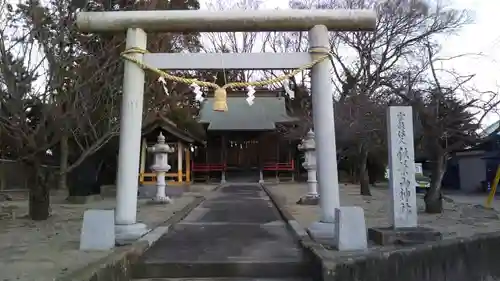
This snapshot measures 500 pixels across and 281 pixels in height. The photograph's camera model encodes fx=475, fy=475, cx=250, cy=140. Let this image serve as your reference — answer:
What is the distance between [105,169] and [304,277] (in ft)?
80.4

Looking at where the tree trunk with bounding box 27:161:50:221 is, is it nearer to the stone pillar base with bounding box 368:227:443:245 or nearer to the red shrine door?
the stone pillar base with bounding box 368:227:443:245

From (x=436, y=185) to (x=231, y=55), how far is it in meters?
7.64

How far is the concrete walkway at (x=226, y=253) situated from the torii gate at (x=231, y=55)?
90 centimetres

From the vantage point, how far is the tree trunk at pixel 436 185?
12766 millimetres

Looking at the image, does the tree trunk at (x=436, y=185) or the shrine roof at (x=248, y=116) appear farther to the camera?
the shrine roof at (x=248, y=116)

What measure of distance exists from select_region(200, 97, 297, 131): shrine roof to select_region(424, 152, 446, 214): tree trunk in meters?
21.1

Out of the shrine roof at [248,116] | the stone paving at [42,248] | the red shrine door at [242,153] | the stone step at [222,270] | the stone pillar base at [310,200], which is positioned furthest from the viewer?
the red shrine door at [242,153]

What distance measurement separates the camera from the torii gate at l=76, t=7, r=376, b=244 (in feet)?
26.8

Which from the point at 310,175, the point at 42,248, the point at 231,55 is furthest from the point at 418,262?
the point at 310,175

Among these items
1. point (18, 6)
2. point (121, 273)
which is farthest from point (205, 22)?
point (18, 6)

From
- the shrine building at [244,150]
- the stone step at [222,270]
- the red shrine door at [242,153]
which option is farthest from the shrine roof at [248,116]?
the stone step at [222,270]

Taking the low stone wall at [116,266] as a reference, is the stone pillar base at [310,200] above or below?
above

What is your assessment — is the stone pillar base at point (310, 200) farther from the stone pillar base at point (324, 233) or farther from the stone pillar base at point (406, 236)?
the stone pillar base at point (406, 236)

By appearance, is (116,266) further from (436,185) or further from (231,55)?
(436,185)
